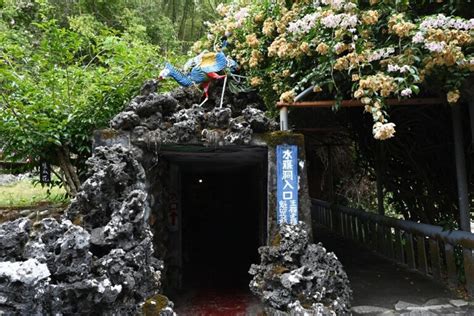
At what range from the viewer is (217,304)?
5359mm

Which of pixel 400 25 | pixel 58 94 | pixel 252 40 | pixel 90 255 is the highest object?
pixel 252 40

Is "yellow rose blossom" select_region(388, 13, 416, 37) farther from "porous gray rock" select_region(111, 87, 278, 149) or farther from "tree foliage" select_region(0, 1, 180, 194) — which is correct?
"tree foliage" select_region(0, 1, 180, 194)

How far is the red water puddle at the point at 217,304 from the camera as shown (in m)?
5.02

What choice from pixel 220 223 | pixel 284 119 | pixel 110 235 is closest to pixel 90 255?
pixel 110 235

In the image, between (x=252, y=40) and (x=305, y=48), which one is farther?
(x=252, y=40)

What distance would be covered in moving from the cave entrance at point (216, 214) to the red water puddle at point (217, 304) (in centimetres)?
36

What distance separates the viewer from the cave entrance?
582 cm

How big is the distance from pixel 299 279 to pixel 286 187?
101 centimetres

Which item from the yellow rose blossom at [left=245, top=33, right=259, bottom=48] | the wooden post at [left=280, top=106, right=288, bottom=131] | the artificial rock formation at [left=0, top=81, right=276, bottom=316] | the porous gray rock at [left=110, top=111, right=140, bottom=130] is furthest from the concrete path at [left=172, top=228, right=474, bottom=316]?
the yellow rose blossom at [left=245, top=33, right=259, bottom=48]

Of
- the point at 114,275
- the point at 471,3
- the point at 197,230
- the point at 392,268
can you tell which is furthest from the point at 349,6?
the point at 197,230

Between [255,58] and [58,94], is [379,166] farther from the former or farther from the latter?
[58,94]

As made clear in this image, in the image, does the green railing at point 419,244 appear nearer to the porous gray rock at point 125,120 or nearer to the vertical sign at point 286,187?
the vertical sign at point 286,187

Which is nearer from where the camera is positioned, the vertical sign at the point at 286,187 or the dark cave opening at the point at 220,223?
the vertical sign at the point at 286,187

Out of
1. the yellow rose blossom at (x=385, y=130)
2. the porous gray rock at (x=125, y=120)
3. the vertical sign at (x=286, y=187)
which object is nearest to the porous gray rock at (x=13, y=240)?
the porous gray rock at (x=125, y=120)
